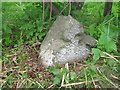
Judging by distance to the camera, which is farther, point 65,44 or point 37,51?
point 37,51

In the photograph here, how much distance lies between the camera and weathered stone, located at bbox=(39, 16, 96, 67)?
2952mm

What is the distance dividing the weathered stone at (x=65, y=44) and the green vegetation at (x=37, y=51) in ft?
0.20

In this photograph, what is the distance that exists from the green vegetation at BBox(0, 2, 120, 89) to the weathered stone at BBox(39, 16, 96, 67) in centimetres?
6

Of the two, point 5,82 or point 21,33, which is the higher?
point 21,33

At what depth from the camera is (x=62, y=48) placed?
299cm

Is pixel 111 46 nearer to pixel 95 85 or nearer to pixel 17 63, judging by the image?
pixel 95 85

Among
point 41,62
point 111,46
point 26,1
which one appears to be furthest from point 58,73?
point 26,1

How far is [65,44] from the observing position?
Answer: 3.01 m

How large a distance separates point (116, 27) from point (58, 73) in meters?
0.68

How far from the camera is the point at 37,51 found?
312cm

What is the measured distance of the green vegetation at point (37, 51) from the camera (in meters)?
2.77

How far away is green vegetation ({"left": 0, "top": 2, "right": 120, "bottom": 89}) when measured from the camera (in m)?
2.77

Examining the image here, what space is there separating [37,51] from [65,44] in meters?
0.27

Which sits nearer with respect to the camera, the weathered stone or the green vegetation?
the green vegetation
